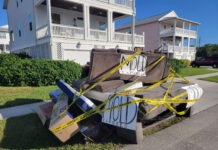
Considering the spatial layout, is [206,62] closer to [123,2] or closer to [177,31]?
[177,31]

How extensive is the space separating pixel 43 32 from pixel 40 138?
11783mm

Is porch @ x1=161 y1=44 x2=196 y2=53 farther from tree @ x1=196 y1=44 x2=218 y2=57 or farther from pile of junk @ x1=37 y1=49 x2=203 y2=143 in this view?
pile of junk @ x1=37 y1=49 x2=203 y2=143

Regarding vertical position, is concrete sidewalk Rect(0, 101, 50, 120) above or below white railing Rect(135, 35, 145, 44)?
below

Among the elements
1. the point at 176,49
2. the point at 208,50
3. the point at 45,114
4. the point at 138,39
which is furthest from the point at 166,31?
the point at 45,114

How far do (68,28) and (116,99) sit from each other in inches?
430

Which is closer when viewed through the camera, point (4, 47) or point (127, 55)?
point (127, 55)

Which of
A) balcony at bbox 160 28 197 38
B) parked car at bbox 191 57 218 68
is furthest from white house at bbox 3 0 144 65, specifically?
parked car at bbox 191 57 218 68

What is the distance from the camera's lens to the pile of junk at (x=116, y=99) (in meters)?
3.09

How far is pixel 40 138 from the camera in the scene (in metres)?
3.58

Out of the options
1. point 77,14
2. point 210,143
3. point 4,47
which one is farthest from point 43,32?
point 4,47

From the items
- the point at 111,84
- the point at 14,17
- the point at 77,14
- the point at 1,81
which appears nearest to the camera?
the point at 111,84

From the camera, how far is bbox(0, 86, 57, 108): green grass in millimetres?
6340

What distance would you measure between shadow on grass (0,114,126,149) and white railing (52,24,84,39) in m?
8.95

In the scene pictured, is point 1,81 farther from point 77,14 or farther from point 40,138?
point 77,14
